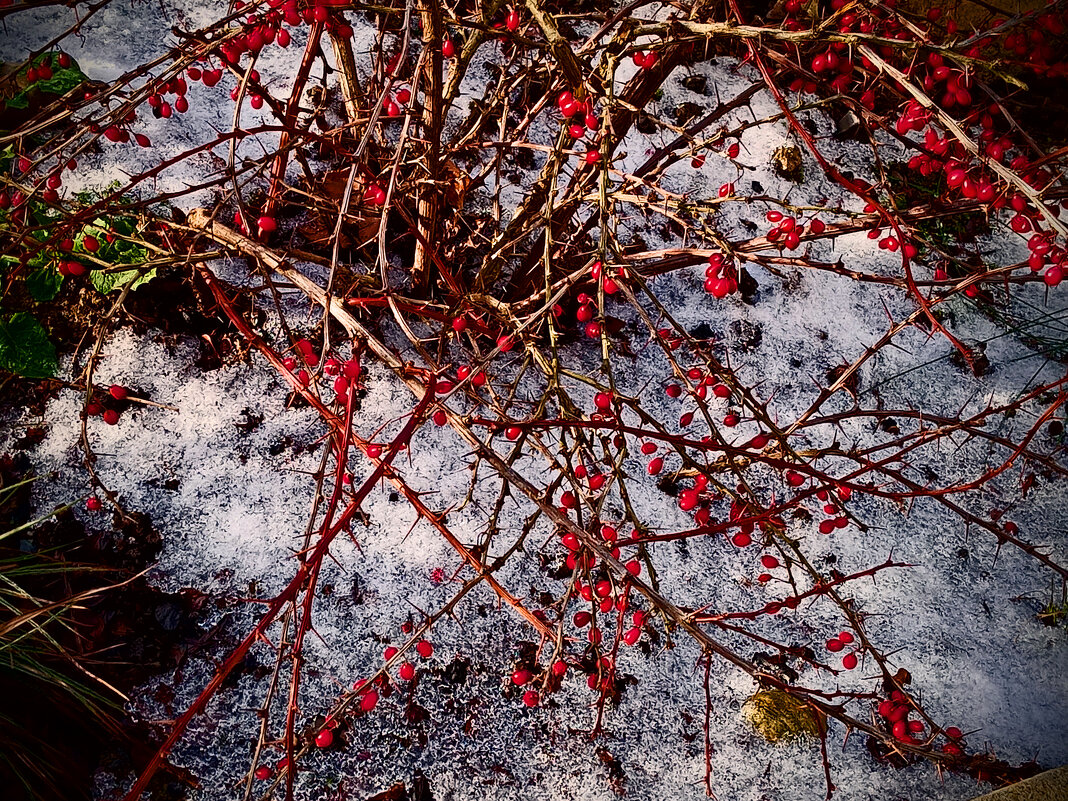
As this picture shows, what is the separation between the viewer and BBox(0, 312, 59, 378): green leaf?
1.83m

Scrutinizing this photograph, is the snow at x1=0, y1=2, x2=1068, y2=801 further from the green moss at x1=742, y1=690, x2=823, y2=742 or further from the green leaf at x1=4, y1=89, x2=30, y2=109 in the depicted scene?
the green leaf at x1=4, y1=89, x2=30, y2=109

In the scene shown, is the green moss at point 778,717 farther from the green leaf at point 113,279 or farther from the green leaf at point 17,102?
the green leaf at point 17,102

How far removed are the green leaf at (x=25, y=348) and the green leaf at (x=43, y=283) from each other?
75 mm

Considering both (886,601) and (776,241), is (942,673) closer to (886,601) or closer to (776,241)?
(886,601)

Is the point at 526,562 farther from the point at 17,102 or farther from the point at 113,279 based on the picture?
the point at 17,102

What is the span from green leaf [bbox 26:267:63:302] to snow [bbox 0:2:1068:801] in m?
0.34

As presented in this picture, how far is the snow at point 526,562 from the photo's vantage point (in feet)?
5.99

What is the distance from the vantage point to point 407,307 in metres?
1.50

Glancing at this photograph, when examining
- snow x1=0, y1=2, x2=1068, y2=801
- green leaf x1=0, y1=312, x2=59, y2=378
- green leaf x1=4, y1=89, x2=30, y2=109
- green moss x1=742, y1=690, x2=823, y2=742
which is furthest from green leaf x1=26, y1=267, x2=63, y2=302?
green moss x1=742, y1=690, x2=823, y2=742

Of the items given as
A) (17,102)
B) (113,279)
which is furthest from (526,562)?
(17,102)

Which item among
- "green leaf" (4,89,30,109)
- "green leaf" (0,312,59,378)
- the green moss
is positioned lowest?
"green leaf" (0,312,59,378)

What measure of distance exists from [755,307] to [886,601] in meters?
1.07

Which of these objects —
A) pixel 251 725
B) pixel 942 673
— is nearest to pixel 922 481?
pixel 942 673

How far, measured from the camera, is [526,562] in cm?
209
